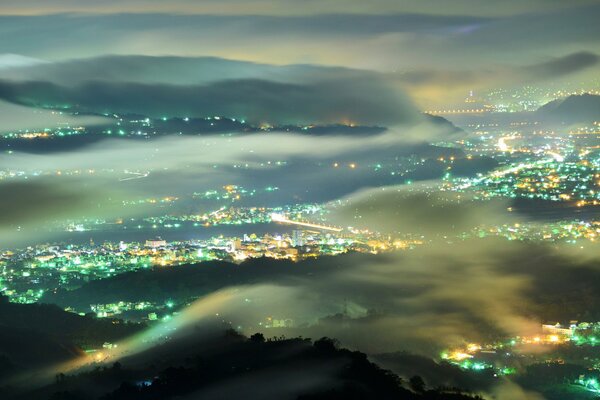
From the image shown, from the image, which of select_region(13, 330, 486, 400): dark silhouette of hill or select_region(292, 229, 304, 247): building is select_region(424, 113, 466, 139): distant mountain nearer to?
select_region(292, 229, 304, 247): building

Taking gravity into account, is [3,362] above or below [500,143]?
below

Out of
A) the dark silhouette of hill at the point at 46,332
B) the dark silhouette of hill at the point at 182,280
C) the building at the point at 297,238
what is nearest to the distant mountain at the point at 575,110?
the building at the point at 297,238

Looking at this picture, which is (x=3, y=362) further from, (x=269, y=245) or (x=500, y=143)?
(x=500, y=143)

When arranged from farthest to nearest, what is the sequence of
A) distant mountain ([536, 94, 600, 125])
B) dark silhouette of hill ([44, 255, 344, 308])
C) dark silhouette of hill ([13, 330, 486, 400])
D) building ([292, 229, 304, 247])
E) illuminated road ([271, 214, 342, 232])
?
distant mountain ([536, 94, 600, 125])
illuminated road ([271, 214, 342, 232])
building ([292, 229, 304, 247])
dark silhouette of hill ([44, 255, 344, 308])
dark silhouette of hill ([13, 330, 486, 400])

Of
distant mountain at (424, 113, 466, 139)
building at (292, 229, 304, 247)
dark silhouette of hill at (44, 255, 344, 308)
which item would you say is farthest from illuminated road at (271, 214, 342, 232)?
distant mountain at (424, 113, 466, 139)

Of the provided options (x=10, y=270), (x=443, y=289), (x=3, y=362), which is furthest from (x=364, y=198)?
(x=3, y=362)
